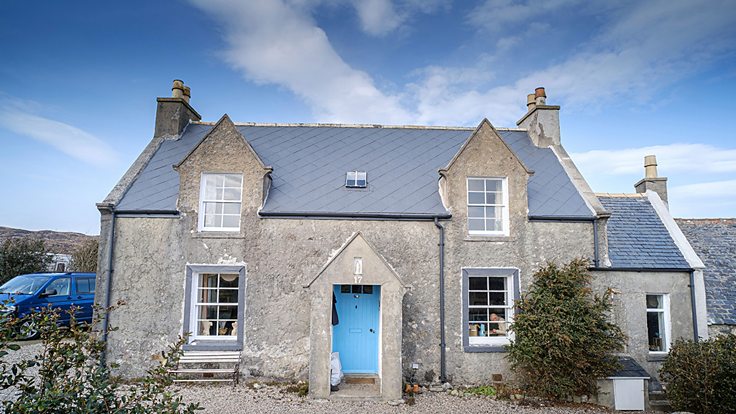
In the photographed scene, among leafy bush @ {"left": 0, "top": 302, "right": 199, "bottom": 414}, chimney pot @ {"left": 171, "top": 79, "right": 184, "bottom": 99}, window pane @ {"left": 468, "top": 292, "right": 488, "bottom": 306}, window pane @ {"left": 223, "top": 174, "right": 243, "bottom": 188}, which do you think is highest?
chimney pot @ {"left": 171, "top": 79, "right": 184, "bottom": 99}

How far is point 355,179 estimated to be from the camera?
12.9 metres

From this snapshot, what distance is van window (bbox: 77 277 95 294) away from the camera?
16.8m

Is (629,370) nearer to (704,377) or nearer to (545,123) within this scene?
(704,377)

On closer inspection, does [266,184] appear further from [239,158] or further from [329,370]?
[329,370]

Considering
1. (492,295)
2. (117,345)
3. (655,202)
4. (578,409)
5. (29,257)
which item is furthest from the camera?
(29,257)

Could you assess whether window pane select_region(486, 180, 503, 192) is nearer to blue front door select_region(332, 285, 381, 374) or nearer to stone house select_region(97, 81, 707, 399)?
stone house select_region(97, 81, 707, 399)

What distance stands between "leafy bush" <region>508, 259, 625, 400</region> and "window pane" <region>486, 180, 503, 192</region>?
2.97m

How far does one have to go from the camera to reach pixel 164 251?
37.4ft

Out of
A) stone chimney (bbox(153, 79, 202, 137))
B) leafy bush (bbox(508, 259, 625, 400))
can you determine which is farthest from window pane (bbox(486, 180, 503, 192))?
stone chimney (bbox(153, 79, 202, 137))

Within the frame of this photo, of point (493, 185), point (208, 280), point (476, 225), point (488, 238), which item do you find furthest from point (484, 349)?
point (208, 280)

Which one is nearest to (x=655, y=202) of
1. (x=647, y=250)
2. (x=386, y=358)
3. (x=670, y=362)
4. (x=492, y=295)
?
(x=647, y=250)

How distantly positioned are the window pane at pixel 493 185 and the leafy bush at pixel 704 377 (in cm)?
601

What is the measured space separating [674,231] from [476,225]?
646 cm

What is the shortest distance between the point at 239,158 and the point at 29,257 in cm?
1930
